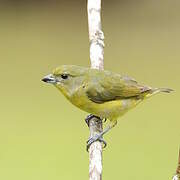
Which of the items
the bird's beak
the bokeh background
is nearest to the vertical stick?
the bird's beak

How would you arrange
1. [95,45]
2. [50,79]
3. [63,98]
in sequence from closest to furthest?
[50,79], [95,45], [63,98]

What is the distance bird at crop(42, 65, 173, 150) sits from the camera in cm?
191

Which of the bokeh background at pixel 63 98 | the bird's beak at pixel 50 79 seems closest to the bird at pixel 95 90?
the bird's beak at pixel 50 79

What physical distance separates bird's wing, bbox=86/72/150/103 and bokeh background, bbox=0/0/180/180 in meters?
0.96

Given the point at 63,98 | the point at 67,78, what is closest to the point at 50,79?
the point at 67,78

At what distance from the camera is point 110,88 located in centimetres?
197

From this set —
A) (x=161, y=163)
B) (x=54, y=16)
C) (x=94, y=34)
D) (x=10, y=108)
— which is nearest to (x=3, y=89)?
(x=10, y=108)

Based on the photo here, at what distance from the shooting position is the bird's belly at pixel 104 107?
193cm

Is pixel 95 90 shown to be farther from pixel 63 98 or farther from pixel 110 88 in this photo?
pixel 63 98

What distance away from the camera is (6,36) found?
12.6 ft

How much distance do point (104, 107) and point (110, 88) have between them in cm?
7

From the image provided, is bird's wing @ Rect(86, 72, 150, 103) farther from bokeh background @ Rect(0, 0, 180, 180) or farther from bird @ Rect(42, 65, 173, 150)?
bokeh background @ Rect(0, 0, 180, 180)

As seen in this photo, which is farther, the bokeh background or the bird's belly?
the bokeh background

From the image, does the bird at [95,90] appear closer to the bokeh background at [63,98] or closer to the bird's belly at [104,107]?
the bird's belly at [104,107]
